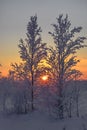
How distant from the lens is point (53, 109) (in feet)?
109

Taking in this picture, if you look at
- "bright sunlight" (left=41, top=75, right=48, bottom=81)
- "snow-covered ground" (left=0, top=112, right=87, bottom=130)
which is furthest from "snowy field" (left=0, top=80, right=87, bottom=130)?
"bright sunlight" (left=41, top=75, right=48, bottom=81)

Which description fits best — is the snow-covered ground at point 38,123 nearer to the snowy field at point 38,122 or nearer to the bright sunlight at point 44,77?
the snowy field at point 38,122

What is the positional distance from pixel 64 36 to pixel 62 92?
5660 millimetres

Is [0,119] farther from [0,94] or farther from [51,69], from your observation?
[0,94]

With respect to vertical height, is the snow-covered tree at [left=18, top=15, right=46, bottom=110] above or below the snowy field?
above

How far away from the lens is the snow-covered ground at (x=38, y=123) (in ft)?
90.7

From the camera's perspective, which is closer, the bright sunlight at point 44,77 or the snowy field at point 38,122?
the snowy field at point 38,122

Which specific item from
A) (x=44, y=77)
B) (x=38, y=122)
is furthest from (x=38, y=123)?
(x=44, y=77)

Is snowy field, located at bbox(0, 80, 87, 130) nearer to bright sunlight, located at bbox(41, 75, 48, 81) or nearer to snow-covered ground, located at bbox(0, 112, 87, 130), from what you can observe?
snow-covered ground, located at bbox(0, 112, 87, 130)

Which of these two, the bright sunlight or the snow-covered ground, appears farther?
the bright sunlight

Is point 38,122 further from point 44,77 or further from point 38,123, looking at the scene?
point 44,77

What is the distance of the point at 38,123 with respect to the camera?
99.6 ft

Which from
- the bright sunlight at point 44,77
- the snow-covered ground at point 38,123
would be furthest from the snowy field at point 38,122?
the bright sunlight at point 44,77

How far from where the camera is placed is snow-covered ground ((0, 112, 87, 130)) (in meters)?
27.6
